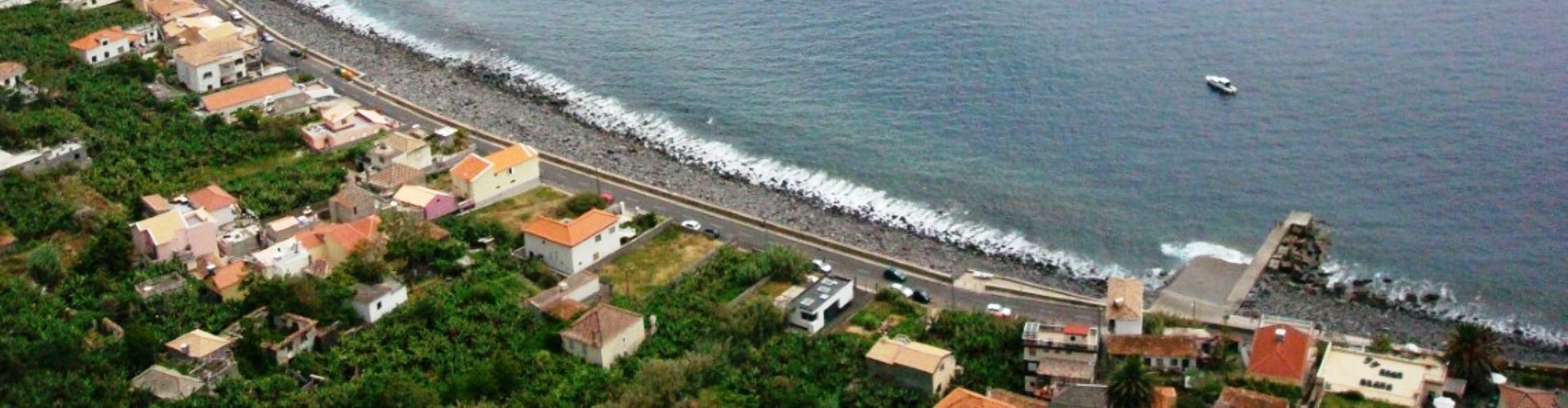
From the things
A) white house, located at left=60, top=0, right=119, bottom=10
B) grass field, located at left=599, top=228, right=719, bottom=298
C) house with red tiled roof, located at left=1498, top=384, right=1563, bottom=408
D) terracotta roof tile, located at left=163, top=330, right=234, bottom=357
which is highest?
house with red tiled roof, located at left=1498, top=384, right=1563, bottom=408

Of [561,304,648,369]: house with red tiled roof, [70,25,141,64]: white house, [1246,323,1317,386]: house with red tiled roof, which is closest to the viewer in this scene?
[1246,323,1317,386]: house with red tiled roof

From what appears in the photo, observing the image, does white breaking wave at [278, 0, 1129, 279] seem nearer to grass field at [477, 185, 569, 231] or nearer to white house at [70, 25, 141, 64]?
grass field at [477, 185, 569, 231]

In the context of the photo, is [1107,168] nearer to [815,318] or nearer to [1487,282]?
[1487,282]

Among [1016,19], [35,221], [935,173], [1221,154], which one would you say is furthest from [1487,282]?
[35,221]

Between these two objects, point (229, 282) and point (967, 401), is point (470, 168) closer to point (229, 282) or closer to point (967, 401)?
point (229, 282)

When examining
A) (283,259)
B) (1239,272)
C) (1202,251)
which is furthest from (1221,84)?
(283,259)

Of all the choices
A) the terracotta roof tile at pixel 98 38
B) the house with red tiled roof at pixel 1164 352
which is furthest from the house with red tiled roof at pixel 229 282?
the terracotta roof tile at pixel 98 38

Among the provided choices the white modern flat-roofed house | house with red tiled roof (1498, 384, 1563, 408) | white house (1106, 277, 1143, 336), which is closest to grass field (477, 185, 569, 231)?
white house (1106, 277, 1143, 336)
